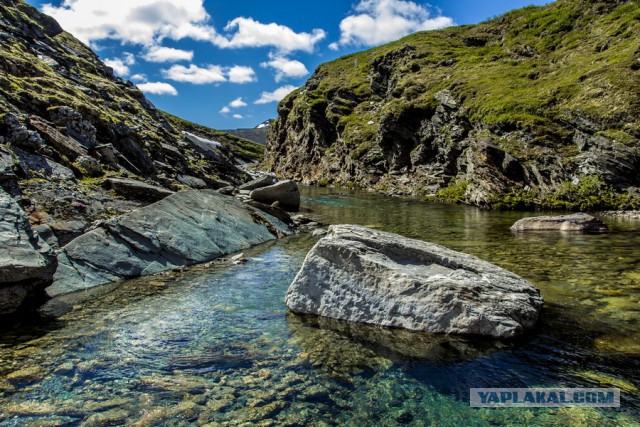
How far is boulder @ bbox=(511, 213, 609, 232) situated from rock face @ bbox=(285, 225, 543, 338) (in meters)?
17.0

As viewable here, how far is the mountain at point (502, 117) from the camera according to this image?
40.5 metres

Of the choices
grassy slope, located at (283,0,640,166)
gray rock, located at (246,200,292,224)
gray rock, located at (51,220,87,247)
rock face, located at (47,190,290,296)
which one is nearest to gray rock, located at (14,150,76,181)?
gray rock, located at (51,220,87,247)

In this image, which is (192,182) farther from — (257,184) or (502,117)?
(502,117)

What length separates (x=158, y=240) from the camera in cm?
1570

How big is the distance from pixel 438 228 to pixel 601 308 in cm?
1714

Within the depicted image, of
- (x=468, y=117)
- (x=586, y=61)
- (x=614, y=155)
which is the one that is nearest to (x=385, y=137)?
(x=468, y=117)

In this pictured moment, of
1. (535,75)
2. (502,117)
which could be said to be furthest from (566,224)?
(535,75)

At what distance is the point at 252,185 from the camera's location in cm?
3800

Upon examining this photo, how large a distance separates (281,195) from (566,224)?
23.4 m

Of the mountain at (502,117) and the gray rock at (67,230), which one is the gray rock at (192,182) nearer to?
the gray rock at (67,230)

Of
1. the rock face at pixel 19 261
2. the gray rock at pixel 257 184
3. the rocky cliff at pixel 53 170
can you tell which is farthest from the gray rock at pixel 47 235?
the gray rock at pixel 257 184

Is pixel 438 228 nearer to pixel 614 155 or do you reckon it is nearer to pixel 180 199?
pixel 180 199

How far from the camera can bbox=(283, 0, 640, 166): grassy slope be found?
1724 inches

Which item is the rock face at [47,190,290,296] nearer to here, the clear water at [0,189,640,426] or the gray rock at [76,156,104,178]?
the clear water at [0,189,640,426]
